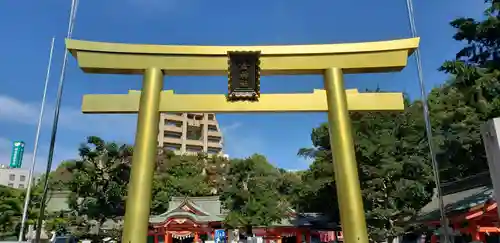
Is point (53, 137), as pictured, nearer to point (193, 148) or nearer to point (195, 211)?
point (195, 211)

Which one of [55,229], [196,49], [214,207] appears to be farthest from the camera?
[214,207]

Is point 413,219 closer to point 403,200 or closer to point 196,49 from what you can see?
point 403,200

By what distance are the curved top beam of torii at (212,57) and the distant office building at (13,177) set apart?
166 feet

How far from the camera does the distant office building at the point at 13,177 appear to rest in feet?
166

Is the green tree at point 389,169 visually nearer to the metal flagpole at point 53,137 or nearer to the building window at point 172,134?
the metal flagpole at point 53,137

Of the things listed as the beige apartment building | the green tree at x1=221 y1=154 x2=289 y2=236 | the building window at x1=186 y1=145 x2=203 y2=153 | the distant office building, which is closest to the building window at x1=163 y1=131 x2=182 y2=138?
the beige apartment building

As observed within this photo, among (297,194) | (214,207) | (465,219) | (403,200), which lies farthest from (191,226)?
(465,219)

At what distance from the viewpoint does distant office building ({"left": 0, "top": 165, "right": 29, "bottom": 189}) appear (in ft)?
166

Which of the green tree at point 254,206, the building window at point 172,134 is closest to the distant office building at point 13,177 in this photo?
the building window at point 172,134

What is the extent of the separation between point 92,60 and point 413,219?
37.8ft

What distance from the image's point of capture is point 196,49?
6.95 m

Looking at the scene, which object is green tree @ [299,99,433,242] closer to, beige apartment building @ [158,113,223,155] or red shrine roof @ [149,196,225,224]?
red shrine roof @ [149,196,225,224]

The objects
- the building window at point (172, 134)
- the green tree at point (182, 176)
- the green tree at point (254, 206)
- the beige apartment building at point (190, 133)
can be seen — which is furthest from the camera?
the building window at point (172, 134)

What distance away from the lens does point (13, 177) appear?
169 ft
